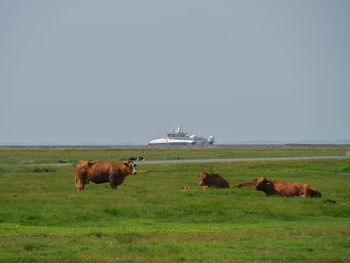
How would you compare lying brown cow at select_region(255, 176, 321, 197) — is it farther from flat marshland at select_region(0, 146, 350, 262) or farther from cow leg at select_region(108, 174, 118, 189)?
cow leg at select_region(108, 174, 118, 189)

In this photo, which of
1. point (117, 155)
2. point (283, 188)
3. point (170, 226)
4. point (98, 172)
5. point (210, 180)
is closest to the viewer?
point (170, 226)

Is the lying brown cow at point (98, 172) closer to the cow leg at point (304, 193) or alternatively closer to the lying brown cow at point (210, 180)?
the lying brown cow at point (210, 180)

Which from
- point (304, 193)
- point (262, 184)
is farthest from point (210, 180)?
point (304, 193)

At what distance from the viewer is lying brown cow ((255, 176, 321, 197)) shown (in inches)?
848

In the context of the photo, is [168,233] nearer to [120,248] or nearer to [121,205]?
[120,248]

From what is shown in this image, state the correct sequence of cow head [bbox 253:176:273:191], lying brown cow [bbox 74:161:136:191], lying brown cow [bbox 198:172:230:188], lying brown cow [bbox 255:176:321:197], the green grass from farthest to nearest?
1. the green grass
2. lying brown cow [bbox 198:172:230:188]
3. lying brown cow [bbox 74:161:136:191]
4. cow head [bbox 253:176:273:191]
5. lying brown cow [bbox 255:176:321:197]

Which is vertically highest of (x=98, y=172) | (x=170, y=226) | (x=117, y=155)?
(x=98, y=172)

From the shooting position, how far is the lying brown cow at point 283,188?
21.5 metres

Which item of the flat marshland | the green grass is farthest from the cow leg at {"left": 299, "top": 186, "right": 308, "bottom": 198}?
the green grass

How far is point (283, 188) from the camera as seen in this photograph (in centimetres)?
2216

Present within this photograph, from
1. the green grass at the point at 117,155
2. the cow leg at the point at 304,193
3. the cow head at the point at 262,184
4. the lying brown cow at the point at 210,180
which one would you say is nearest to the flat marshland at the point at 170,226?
the cow head at the point at 262,184

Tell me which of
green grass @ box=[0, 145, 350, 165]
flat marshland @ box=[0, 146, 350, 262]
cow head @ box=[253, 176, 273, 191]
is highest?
cow head @ box=[253, 176, 273, 191]

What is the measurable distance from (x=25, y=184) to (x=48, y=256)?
712 inches

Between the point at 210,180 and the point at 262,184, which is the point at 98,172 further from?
the point at 262,184
